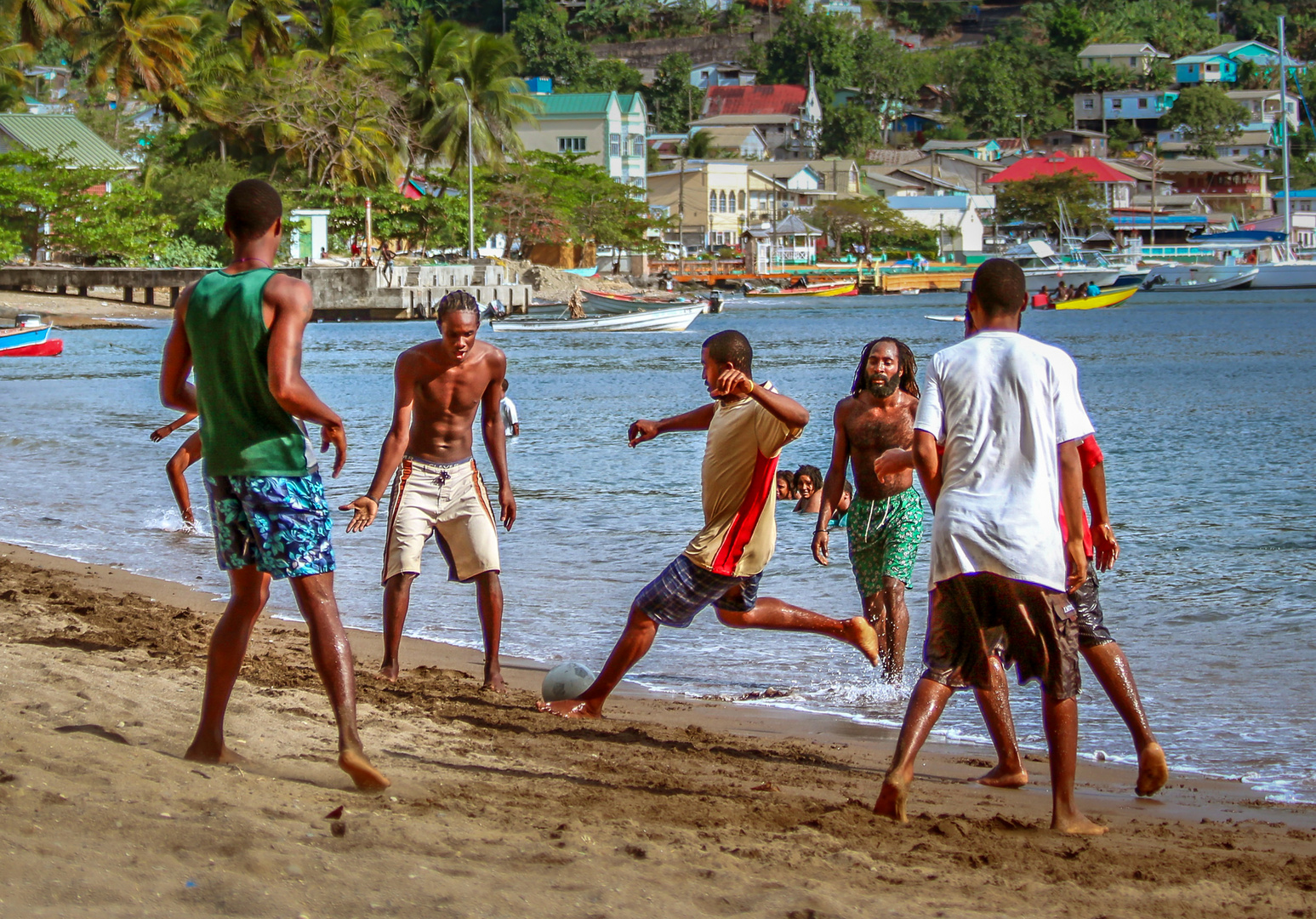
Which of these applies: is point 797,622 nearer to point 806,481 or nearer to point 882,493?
point 806,481

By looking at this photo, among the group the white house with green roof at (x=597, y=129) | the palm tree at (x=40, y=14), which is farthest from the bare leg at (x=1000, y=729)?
the white house with green roof at (x=597, y=129)

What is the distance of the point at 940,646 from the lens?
4324 millimetres

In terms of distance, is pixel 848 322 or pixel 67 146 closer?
pixel 67 146

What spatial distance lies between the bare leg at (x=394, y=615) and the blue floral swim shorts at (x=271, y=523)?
1.90 metres

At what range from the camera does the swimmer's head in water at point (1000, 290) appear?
420 cm

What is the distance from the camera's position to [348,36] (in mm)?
63281

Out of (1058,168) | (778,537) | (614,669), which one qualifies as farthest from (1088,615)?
(1058,168)

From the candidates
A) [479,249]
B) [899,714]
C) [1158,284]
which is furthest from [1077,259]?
[899,714]

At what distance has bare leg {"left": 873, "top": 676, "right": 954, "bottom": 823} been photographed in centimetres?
429

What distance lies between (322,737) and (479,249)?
227 ft

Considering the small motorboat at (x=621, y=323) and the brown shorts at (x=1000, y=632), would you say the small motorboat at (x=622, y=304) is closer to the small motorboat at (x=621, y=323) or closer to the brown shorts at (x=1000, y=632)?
the small motorboat at (x=621, y=323)

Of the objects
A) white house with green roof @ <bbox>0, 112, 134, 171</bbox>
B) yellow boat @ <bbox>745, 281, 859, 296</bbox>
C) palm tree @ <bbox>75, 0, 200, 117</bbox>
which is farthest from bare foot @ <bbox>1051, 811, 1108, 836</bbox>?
yellow boat @ <bbox>745, 281, 859, 296</bbox>

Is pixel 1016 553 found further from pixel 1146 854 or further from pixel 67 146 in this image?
pixel 67 146

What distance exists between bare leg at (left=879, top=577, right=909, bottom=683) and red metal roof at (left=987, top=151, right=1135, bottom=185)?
4242 inches
